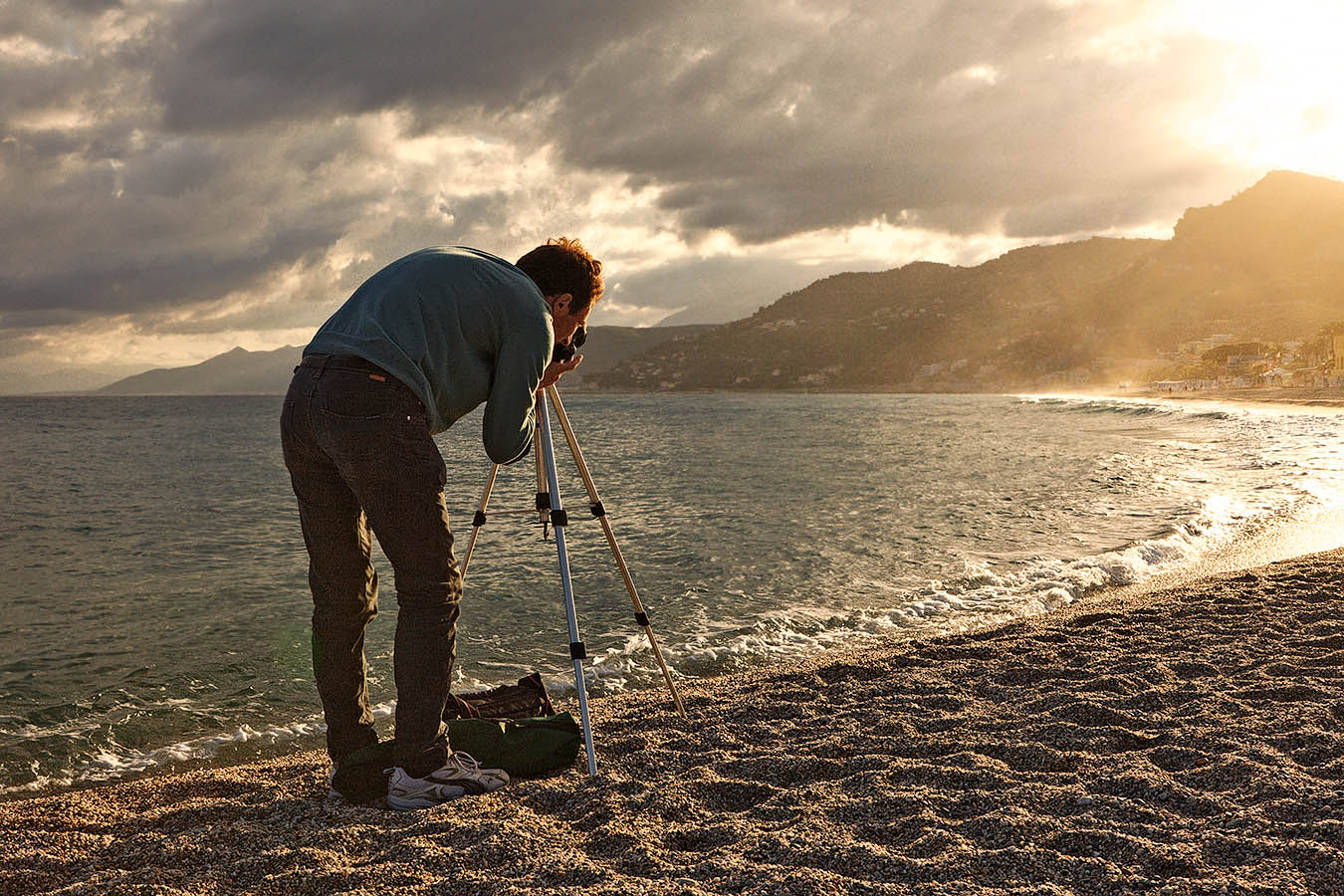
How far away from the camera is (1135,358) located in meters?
137

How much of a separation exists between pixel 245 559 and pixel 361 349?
10486 mm

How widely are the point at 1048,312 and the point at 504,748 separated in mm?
186228

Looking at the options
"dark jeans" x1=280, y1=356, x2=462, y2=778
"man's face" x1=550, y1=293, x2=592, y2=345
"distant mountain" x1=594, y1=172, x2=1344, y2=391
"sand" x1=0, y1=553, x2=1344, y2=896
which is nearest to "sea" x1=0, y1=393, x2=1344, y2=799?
"sand" x1=0, y1=553, x2=1344, y2=896

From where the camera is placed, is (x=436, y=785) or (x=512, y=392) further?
(x=436, y=785)

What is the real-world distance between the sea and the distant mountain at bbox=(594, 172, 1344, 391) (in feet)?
431

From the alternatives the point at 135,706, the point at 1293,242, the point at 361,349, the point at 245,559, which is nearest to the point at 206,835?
the point at 361,349

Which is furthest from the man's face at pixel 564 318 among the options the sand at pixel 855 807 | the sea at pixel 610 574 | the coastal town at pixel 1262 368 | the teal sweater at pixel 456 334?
the coastal town at pixel 1262 368

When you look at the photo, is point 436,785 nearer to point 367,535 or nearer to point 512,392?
point 367,535

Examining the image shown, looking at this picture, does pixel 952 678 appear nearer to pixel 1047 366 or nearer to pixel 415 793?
pixel 415 793

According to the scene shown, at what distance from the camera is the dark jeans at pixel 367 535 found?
3070mm

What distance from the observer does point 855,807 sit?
10.5 ft

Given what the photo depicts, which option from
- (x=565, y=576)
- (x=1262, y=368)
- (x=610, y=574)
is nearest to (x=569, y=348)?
(x=565, y=576)

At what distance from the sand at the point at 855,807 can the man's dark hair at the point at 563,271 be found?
7.24 ft

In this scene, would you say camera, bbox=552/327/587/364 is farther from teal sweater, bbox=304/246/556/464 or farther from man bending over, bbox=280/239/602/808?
teal sweater, bbox=304/246/556/464
